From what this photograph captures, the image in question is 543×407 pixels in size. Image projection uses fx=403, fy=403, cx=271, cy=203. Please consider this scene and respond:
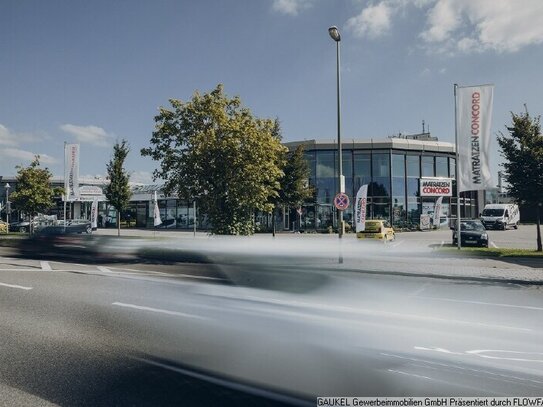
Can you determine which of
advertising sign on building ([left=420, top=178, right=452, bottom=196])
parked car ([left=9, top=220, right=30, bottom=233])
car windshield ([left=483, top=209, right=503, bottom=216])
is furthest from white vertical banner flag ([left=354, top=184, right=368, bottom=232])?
parked car ([left=9, top=220, right=30, bottom=233])

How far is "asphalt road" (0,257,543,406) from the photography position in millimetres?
4070

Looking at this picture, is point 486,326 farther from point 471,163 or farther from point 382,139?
point 382,139

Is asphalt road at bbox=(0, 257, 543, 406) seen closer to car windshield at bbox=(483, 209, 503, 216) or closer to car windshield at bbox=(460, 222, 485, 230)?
car windshield at bbox=(460, 222, 485, 230)

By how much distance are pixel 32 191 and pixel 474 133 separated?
100ft

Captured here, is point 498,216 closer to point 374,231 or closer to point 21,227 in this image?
point 374,231

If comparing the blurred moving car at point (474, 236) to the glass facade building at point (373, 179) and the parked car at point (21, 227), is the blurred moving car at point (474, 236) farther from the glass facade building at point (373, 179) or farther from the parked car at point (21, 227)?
the parked car at point (21, 227)

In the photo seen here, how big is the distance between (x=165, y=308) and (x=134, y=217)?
5697cm

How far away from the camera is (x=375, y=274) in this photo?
524 inches

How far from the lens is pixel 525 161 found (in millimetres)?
17953

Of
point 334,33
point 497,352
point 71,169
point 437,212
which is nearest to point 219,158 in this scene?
point 334,33

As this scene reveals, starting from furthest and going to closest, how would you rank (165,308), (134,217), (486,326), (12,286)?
(134,217)
(12,286)
(165,308)
(486,326)

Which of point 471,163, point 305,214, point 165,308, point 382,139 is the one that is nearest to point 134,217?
point 305,214

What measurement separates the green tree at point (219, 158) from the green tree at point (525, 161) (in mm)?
10662

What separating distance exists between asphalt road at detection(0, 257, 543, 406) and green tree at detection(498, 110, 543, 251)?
915 cm
